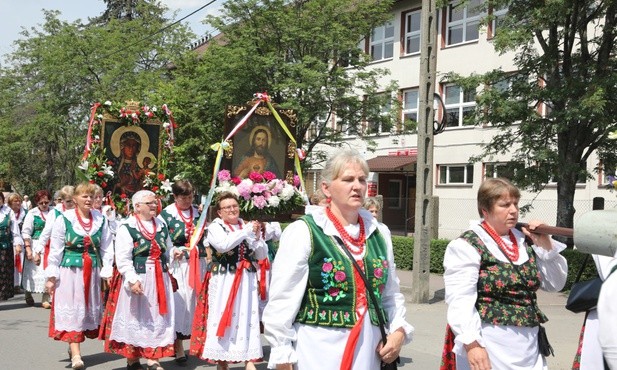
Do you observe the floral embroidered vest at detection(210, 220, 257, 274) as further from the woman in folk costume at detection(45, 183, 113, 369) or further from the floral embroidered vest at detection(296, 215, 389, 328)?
the floral embroidered vest at detection(296, 215, 389, 328)

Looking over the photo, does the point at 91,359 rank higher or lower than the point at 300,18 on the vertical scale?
lower

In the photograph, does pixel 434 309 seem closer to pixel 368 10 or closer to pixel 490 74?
pixel 490 74

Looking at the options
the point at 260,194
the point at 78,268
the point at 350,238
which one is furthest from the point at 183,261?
the point at 350,238

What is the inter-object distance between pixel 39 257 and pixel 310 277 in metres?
7.64

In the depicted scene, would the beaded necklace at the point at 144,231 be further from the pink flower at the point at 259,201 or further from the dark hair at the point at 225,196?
the pink flower at the point at 259,201

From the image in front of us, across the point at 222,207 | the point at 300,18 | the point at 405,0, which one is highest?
the point at 405,0

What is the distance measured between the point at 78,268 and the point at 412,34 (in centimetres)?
2508

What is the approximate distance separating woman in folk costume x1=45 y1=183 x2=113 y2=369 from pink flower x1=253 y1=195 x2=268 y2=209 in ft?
6.37

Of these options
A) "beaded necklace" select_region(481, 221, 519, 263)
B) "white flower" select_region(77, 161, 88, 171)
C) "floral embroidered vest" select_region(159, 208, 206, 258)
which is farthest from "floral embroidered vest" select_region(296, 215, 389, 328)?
"white flower" select_region(77, 161, 88, 171)

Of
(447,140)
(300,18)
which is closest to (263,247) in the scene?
(300,18)

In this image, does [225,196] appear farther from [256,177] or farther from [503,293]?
[503,293]

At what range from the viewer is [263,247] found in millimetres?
7586

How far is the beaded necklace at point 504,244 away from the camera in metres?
4.63

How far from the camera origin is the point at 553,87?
49.4 ft
